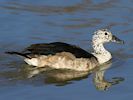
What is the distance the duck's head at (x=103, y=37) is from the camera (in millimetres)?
13602

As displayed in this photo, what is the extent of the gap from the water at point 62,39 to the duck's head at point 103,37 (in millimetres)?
394

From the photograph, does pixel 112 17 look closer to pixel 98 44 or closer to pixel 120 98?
pixel 98 44

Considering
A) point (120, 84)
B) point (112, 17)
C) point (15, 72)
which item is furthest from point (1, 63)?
point (112, 17)

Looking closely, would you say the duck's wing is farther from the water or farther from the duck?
the water

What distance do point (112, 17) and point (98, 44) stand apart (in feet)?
8.66

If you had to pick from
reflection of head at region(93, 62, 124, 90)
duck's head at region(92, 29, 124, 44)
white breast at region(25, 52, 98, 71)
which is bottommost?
reflection of head at region(93, 62, 124, 90)

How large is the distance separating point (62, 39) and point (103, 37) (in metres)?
1.36

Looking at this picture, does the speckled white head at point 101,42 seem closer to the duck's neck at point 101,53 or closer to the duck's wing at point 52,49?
the duck's neck at point 101,53

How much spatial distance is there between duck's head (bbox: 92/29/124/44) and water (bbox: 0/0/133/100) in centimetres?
39

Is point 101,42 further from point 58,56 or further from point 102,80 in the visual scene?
point 102,80

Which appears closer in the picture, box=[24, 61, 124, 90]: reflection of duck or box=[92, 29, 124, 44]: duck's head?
box=[24, 61, 124, 90]: reflection of duck

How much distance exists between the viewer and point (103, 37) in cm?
1369

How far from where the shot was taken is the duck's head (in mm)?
13602

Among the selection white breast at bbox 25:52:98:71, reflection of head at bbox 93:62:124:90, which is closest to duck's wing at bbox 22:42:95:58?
white breast at bbox 25:52:98:71
